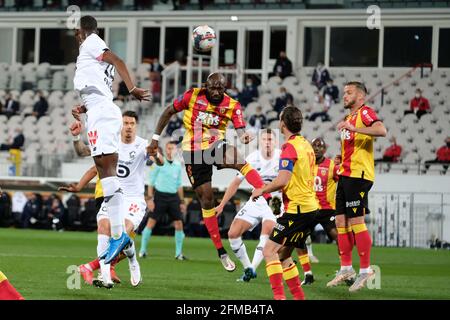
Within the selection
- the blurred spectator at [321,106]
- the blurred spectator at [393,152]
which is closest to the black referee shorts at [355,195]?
the blurred spectator at [393,152]

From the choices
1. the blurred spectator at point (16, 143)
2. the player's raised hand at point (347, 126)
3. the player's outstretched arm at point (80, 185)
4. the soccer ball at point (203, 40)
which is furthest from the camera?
the blurred spectator at point (16, 143)

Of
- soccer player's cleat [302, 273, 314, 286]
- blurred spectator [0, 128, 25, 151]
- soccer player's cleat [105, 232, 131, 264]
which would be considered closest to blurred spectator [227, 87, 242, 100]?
blurred spectator [0, 128, 25, 151]

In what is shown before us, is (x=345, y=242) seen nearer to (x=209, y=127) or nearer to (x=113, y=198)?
(x=209, y=127)

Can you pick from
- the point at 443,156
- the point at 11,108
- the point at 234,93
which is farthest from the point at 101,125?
the point at 11,108

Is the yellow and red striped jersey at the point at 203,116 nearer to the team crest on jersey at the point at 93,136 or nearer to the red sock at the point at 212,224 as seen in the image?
the red sock at the point at 212,224

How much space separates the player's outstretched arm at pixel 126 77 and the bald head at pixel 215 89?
8.50 ft

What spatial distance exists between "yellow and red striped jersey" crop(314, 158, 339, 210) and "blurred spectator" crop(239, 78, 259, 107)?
17.3m

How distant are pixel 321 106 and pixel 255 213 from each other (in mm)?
18930

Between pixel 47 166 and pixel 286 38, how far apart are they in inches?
464

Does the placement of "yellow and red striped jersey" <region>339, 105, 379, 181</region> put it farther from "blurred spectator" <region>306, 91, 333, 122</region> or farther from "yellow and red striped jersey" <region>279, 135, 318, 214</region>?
"blurred spectator" <region>306, 91, 333, 122</region>

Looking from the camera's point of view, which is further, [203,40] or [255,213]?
[255,213]

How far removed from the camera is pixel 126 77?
1009 cm

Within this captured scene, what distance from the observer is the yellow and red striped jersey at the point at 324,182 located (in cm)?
1609

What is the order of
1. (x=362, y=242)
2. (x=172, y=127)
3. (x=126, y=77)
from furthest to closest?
(x=172, y=127)
(x=362, y=242)
(x=126, y=77)
